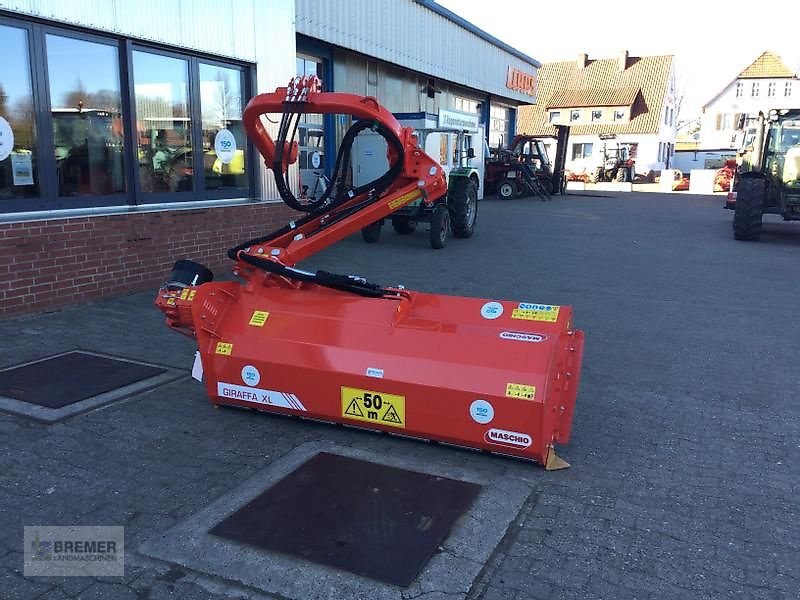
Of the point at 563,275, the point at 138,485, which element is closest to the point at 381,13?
the point at 563,275

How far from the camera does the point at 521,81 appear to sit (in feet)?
87.8

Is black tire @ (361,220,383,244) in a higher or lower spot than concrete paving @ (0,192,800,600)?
higher

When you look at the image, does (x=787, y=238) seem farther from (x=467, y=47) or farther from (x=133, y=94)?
(x=133, y=94)

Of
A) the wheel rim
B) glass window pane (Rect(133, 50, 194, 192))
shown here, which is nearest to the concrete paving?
glass window pane (Rect(133, 50, 194, 192))

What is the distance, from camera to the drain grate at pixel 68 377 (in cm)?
449

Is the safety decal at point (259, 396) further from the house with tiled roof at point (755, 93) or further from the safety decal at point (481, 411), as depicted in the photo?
the house with tiled roof at point (755, 93)

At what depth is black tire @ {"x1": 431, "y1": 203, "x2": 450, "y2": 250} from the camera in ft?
39.3

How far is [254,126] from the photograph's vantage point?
4711 mm

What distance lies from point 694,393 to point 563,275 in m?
4.94

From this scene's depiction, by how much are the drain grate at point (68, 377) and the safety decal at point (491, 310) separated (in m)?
2.69

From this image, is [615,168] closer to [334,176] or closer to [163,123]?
[163,123]

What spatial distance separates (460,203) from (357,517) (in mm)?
10610

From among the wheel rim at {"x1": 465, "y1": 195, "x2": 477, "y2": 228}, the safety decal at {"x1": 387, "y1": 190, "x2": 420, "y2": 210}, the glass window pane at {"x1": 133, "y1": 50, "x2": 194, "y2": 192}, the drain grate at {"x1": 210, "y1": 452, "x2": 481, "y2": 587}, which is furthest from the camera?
the wheel rim at {"x1": 465, "y1": 195, "x2": 477, "y2": 228}

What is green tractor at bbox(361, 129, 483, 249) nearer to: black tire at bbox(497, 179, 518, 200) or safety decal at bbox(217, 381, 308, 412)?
safety decal at bbox(217, 381, 308, 412)
